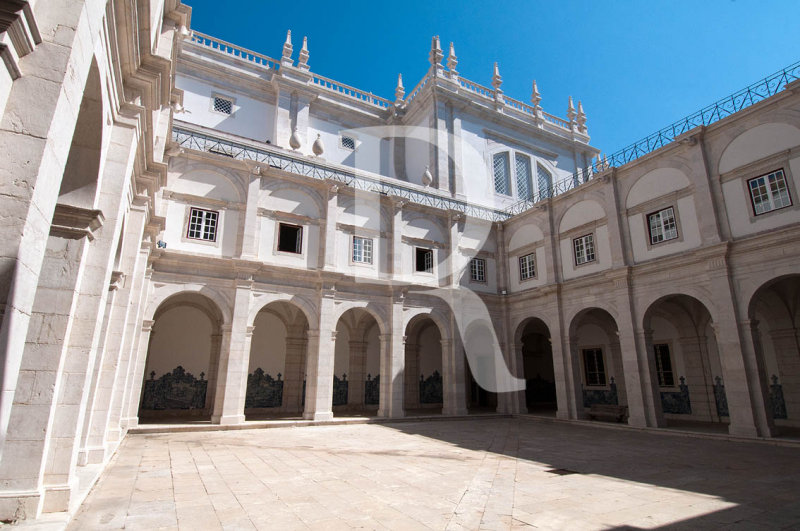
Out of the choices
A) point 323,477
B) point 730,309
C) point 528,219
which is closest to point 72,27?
point 323,477

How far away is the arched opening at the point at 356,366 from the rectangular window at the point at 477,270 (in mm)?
5283

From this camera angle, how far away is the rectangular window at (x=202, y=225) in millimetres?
15984

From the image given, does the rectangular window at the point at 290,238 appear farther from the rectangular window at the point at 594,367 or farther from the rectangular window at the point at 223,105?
the rectangular window at the point at 594,367

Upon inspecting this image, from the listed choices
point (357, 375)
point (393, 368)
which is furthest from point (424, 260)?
point (357, 375)

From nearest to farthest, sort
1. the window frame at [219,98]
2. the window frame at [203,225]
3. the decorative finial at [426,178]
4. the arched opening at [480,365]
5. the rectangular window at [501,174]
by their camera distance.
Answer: the window frame at [203,225]
the arched opening at [480,365]
the window frame at [219,98]
the decorative finial at [426,178]
the rectangular window at [501,174]

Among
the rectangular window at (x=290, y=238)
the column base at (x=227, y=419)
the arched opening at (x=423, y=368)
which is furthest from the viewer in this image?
the arched opening at (x=423, y=368)

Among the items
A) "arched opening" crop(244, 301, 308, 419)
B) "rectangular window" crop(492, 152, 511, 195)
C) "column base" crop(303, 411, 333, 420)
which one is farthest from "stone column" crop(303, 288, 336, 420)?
"rectangular window" crop(492, 152, 511, 195)

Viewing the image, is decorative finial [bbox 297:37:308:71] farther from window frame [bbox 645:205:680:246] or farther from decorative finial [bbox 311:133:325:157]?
window frame [bbox 645:205:680:246]

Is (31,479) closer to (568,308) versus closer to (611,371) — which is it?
(568,308)

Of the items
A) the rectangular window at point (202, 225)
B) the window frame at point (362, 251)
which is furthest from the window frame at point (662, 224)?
the rectangular window at point (202, 225)

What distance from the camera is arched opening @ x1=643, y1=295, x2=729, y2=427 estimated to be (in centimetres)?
1712

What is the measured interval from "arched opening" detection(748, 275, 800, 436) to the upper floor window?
14.1 metres

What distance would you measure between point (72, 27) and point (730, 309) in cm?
1580

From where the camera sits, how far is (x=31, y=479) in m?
4.56
